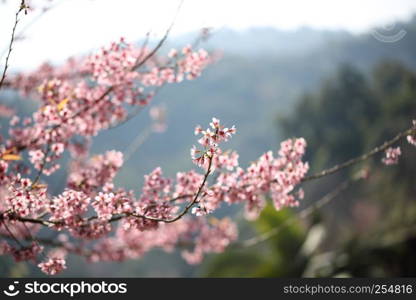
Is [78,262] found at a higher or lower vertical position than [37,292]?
higher

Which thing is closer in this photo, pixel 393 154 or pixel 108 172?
pixel 393 154

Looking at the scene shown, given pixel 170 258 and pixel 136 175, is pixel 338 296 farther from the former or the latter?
pixel 136 175

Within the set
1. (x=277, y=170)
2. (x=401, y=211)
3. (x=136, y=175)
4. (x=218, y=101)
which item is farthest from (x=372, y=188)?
(x=218, y=101)

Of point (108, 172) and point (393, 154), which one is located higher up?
point (108, 172)

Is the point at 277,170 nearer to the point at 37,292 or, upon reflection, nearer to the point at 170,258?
the point at 37,292

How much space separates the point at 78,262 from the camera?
31500mm

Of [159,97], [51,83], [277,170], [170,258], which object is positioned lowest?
[277,170]

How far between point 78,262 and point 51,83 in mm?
30551

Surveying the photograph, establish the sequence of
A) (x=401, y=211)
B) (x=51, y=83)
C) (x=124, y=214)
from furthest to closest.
→ (x=401, y=211) < (x=51, y=83) < (x=124, y=214)

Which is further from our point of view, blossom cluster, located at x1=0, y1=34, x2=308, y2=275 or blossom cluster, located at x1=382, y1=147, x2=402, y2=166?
blossom cluster, located at x1=382, y1=147, x2=402, y2=166

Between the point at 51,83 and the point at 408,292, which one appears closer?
the point at 51,83

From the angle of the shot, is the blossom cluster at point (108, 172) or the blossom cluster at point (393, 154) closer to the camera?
the blossom cluster at point (108, 172)

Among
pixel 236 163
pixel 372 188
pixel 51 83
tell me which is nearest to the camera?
pixel 236 163

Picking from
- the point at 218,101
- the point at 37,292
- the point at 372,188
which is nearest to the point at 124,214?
the point at 37,292
